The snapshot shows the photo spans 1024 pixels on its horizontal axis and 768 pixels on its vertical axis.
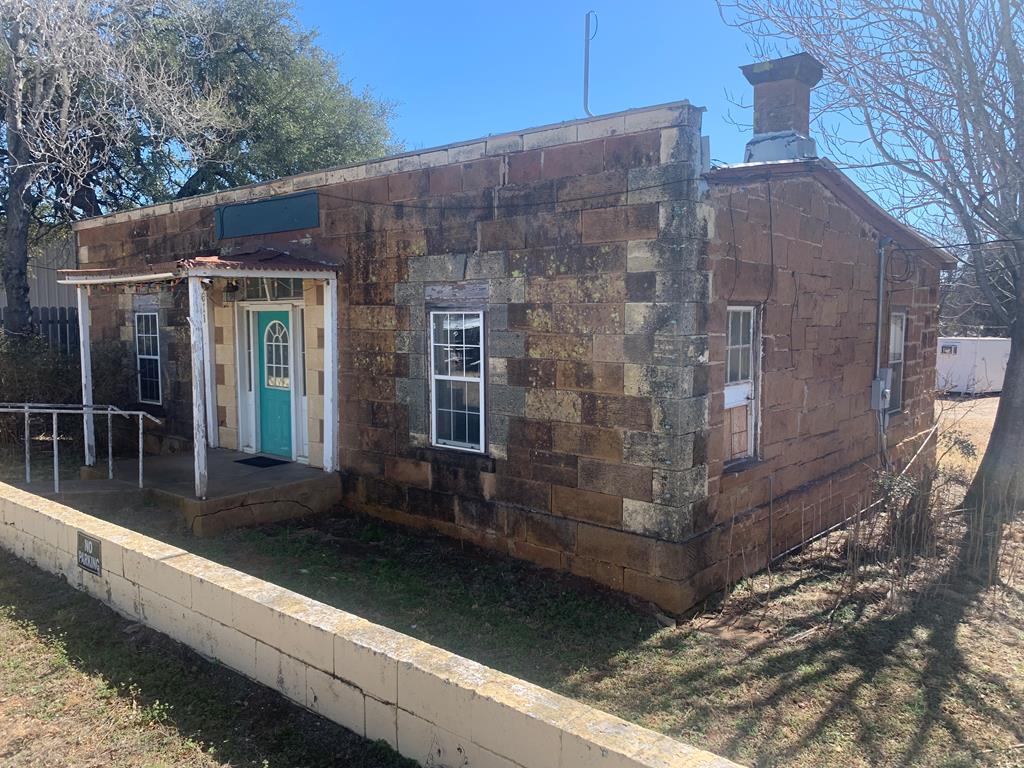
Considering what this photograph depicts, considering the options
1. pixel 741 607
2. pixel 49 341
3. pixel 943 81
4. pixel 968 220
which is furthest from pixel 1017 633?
pixel 49 341

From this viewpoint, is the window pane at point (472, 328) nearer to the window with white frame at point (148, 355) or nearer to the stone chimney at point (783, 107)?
the stone chimney at point (783, 107)

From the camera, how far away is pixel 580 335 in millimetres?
6551

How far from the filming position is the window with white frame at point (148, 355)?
11172 mm

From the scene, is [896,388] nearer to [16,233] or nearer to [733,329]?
[733,329]

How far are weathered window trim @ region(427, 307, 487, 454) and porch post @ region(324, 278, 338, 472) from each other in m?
1.46

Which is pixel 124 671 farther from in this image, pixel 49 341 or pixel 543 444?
pixel 49 341

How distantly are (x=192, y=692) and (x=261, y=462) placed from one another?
17.2 ft

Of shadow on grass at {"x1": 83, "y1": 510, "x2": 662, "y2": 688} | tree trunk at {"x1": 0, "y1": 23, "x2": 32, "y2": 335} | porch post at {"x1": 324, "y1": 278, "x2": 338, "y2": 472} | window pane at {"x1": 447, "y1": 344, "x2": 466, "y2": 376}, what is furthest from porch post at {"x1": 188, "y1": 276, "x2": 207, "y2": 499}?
tree trunk at {"x1": 0, "y1": 23, "x2": 32, "y2": 335}

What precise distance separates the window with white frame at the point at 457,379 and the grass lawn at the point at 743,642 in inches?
43.3

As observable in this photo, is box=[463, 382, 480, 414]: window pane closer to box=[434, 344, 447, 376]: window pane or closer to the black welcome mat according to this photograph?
box=[434, 344, 447, 376]: window pane

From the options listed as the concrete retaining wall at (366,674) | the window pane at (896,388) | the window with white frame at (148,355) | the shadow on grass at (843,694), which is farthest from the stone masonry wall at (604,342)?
the window with white frame at (148,355)

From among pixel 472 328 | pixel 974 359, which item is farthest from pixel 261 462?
pixel 974 359

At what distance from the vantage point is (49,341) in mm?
13328

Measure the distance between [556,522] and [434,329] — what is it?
2352 mm
